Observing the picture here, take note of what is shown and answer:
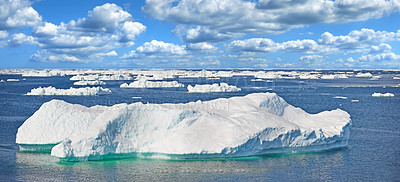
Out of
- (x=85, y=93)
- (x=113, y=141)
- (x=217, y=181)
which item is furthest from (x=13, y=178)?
(x=85, y=93)

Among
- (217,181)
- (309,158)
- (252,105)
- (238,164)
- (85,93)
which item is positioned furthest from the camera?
(85,93)

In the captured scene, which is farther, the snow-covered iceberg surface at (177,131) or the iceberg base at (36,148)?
the iceberg base at (36,148)

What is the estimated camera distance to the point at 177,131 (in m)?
21.8

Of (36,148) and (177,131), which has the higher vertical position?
(177,131)

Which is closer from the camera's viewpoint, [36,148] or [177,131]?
[177,131]

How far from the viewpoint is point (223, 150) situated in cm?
2064

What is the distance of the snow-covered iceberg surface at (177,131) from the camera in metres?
20.8

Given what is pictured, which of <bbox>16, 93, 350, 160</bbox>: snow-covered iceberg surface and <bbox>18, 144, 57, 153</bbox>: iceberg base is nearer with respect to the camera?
<bbox>16, 93, 350, 160</bbox>: snow-covered iceberg surface

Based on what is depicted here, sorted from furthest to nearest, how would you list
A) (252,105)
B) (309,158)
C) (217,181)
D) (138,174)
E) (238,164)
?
(252,105)
(309,158)
(238,164)
(138,174)
(217,181)

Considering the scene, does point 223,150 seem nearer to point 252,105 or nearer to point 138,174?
point 138,174

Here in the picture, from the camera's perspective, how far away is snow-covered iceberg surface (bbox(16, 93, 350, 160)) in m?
20.8

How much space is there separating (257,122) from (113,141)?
8.62m

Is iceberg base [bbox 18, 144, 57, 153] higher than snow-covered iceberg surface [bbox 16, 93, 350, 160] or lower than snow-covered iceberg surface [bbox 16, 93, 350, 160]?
lower

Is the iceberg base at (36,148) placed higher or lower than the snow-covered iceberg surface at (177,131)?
lower
